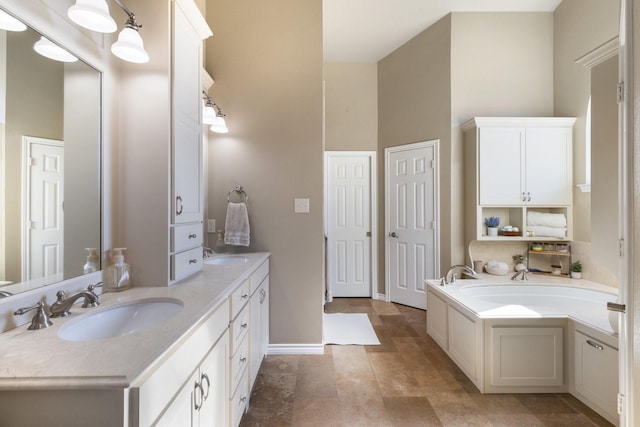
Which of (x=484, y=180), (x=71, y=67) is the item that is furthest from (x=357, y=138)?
(x=71, y=67)

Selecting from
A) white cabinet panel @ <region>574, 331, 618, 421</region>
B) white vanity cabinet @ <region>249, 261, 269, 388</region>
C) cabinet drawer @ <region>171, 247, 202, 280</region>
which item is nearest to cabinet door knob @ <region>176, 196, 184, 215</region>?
cabinet drawer @ <region>171, 247, 202, 280</region>

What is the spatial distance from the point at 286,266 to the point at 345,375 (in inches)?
37.8

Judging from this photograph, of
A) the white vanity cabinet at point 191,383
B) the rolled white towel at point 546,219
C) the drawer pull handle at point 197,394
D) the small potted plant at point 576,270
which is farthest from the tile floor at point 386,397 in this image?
the rolled white towel at point 546,219

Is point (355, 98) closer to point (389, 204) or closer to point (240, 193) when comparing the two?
point (389, 204)

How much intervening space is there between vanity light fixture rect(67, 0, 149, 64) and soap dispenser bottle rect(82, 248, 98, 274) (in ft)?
2.77

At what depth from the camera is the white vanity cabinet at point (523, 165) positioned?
287cm

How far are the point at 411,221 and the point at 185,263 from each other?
9.44 ft

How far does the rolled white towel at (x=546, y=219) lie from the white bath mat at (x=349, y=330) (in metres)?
2.09

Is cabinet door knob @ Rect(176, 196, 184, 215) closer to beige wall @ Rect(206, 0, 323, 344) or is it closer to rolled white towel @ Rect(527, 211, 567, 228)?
beige wall @ Rect(206, 0, 323, 344)

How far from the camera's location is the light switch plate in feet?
7.84

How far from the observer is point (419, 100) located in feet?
11.5

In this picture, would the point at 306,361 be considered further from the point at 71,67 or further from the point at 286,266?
the point at 71,67

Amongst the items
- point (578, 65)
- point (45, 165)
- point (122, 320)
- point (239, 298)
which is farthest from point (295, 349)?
point (578, 65)

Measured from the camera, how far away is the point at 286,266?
2391mm
